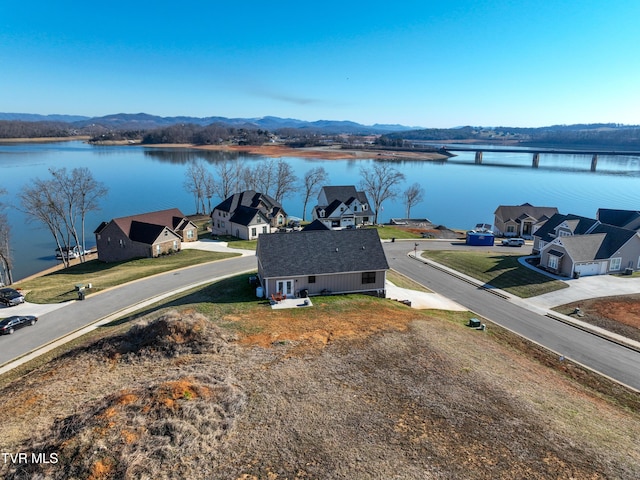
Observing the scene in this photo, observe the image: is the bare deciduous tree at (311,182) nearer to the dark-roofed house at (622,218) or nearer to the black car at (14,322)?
the dark-roofed house at (622,218)

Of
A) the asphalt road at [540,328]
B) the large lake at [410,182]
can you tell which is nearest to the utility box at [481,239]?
the asphalt road at [540,328]

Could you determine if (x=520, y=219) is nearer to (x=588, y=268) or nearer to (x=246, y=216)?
(x=588, y=268)

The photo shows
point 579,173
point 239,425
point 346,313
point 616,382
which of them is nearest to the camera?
point 239,425

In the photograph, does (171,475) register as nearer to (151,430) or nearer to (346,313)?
(151,430)

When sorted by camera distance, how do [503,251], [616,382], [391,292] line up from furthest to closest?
[503,251]
[391,292]
[616,382]

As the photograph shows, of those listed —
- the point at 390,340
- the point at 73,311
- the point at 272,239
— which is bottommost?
the point at 73,311

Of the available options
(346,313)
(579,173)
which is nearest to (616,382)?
(346,313)
